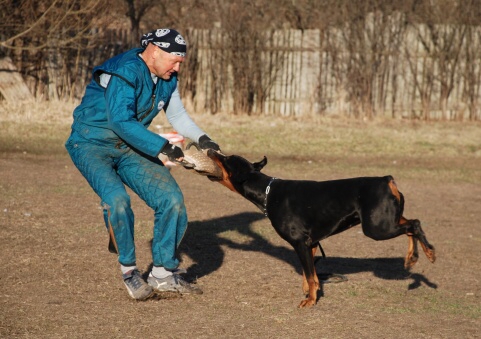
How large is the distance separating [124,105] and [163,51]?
547 millimetres

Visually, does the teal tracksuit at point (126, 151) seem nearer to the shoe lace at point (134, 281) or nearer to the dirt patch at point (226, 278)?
the shoe lace at point (134, 281)

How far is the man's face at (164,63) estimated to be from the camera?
572 cm

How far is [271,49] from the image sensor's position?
1903cm

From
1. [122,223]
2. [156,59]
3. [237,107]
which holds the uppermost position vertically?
[156,59]

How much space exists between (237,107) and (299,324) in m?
14.0

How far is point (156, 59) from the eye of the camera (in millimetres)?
5750

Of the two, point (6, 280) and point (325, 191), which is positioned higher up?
point (325, 191)

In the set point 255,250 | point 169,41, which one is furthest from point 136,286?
point 255,250

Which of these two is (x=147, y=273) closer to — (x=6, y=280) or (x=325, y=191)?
(x=6, y=280)

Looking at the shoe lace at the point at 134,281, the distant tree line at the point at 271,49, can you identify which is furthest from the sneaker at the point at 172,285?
the distant tree line at the point at 271,49

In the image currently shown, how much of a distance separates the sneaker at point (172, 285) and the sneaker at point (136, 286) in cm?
21

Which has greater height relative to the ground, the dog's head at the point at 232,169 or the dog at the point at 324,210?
the dog's head at the point at 232,169

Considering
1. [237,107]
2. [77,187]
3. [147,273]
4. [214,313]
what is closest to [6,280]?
[147,273]

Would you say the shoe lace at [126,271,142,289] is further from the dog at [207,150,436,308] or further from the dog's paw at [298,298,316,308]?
the dog's paw at [298,298,316,308]
